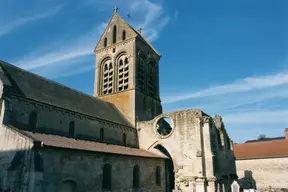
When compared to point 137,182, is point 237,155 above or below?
above

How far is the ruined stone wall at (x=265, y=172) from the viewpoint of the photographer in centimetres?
3581

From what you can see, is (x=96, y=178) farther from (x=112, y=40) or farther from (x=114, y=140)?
(x=112, y=40)

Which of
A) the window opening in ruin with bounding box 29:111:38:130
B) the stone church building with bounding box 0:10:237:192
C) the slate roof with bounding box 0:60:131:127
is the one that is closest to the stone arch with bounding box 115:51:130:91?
the stone church building with bounding box 0:10:237:192

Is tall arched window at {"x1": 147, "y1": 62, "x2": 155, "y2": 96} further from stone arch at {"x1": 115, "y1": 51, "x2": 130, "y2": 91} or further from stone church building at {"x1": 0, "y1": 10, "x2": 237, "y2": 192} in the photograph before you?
stone arch at {"x1": 115, "y1": 51, "x2": 130, "y2": 91}

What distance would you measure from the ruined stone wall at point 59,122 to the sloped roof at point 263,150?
22.2m

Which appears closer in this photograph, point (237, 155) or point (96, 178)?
point (96, 178)

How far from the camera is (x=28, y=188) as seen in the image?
13648mm

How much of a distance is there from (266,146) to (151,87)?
67.2 feet

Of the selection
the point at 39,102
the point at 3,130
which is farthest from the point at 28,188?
the point at 39,102

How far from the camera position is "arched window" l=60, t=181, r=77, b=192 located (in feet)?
50.7

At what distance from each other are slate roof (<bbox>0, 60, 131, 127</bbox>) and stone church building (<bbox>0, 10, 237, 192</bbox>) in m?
0.10

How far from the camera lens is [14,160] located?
47.2 feet

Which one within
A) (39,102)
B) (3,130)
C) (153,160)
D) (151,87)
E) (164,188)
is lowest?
(164,188)

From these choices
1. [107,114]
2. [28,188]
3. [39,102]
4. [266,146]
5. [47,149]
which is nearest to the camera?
[28,188]
